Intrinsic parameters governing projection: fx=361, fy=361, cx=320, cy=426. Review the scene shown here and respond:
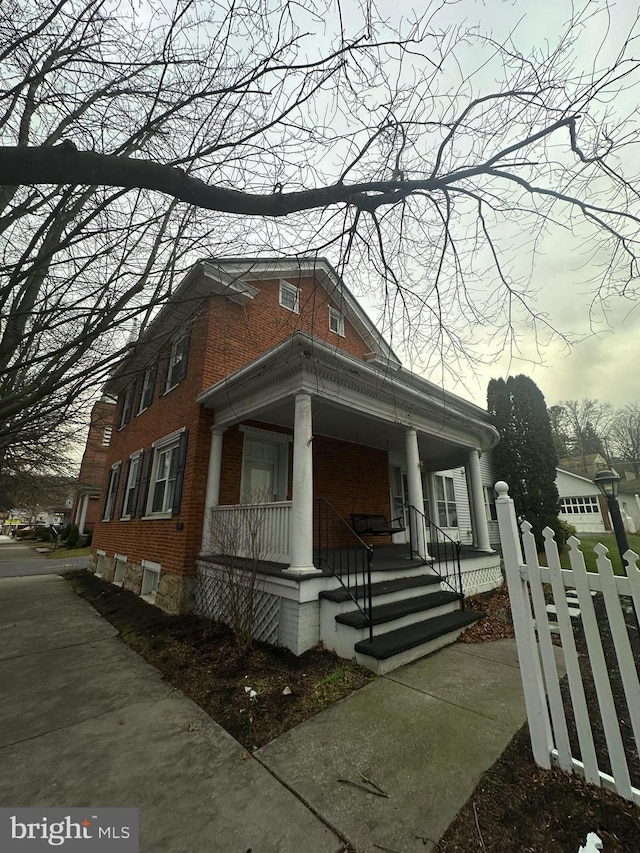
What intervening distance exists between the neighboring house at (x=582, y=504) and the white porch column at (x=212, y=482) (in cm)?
2488

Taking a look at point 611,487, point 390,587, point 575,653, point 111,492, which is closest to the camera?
point 575,653

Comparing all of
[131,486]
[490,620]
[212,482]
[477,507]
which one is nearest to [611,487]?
[490,620]

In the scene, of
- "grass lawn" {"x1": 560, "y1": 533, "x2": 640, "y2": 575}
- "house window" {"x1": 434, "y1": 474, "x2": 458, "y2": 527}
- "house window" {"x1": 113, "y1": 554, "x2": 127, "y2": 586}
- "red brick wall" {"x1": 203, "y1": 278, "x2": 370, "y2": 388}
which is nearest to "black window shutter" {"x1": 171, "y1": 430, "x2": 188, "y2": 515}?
"red brick wall" {"x1": 203, "y1": 278, "x2": 370, "y2": 388}

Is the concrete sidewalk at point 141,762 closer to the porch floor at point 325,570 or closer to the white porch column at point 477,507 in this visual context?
the porch floor at point 325,570

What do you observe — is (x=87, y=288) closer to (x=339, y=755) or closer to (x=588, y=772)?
(x=339, y=755)

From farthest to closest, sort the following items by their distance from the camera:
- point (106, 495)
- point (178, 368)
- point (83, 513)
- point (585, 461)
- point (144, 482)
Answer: point (585, 461) → point (83, 513) → point (106, 495) → point (144, 482) → point (178, 368)

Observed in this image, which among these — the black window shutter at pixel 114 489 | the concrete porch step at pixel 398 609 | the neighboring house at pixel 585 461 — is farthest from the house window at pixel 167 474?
the neighboring house at pixel 585 461

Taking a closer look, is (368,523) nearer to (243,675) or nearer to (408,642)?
(408,642)

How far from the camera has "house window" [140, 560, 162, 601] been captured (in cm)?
794

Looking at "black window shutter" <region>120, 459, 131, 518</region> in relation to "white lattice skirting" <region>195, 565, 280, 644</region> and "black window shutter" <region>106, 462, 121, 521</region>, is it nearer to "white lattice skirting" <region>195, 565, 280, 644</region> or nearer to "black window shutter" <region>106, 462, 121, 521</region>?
"black window shutter" <region>106, 462, 121, 521</region>

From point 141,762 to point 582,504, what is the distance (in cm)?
3075

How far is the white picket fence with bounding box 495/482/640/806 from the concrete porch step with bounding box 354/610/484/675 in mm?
1885

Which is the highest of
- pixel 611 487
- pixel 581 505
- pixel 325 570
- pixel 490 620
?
pixel 581 505

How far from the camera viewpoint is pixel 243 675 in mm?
4230
